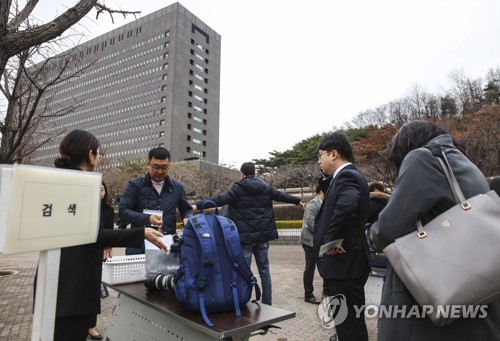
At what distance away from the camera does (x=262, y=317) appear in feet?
6.03

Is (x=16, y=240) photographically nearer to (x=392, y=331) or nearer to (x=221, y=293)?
(x=221, y=293)

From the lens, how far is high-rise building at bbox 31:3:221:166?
67812 mm

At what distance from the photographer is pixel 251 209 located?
161 inches

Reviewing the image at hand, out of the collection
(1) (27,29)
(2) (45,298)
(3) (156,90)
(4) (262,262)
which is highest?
(3) (156,90)

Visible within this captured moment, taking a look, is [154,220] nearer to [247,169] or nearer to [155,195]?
[155,195]

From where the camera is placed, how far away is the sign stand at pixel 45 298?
4.57 ft

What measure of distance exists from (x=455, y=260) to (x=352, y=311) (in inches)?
49.2

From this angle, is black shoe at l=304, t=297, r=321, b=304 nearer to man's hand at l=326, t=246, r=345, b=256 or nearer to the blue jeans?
the blue jeans

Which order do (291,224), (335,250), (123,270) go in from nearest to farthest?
(335,250) → (123,270) → (291,224)

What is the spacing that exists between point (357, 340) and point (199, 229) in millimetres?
1454

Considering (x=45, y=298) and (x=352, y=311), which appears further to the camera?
(x=352, y=311)

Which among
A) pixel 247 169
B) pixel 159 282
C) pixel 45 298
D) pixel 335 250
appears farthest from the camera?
pixel 247 169

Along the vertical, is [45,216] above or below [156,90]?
below

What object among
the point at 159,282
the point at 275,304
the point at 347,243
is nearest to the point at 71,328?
the point at 159,282
